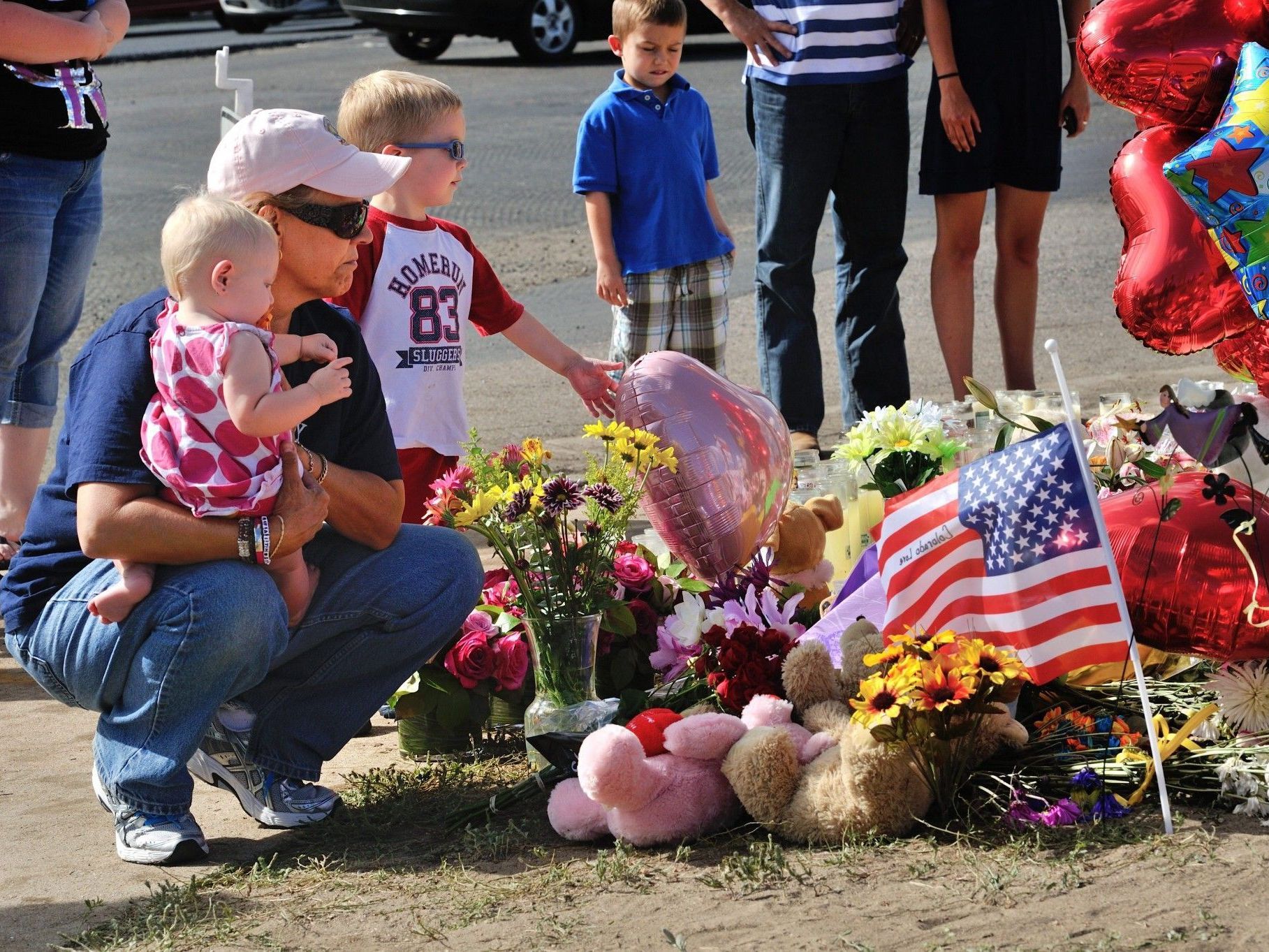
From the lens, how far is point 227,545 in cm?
290

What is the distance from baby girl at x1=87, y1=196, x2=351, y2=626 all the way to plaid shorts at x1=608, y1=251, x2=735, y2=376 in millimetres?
2157

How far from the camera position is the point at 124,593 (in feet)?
9.38

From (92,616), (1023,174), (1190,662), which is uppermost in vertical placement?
(1023,174)

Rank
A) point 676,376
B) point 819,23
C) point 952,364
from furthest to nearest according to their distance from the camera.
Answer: point 952,364, point 819,23, point 676,376

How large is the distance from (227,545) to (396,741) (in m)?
0.90

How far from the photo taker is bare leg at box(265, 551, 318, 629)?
10.0 feet

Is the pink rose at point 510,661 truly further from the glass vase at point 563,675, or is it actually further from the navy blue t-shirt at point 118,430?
the navy blue t-shirt at point 118,430

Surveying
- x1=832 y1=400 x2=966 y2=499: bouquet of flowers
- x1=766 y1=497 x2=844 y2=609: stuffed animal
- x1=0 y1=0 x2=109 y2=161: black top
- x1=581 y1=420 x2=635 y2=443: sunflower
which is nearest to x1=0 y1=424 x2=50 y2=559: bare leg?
x1=0 y1=0 x2=109 y2=161: black top

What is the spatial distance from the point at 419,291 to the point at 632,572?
2.69 ft

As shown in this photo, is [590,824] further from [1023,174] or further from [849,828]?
[1023,174]

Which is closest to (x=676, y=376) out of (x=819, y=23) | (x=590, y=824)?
(x=590, y=824)

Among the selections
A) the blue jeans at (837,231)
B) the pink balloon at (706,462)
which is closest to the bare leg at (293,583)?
the pink balloon at (706,462)

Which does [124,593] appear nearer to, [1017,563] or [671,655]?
[671,655]

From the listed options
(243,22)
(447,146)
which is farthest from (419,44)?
(447,146)
